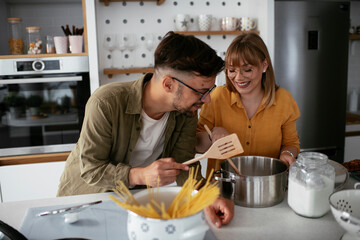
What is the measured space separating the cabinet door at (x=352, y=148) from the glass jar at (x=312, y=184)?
2.54 m

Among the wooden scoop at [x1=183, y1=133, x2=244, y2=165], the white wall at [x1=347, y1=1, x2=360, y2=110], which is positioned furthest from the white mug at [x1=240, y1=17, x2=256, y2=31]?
the wooden scoop at [x1=183, y1=133, x2=244, y2=165]

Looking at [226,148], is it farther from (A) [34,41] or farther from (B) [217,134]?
(A) [34,41]

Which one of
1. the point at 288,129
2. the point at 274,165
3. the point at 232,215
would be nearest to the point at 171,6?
the point at 288,129

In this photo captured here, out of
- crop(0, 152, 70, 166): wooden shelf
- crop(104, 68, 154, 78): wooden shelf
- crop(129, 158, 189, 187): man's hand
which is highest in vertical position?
crop(104, 68, 154, 78): wooden shelf

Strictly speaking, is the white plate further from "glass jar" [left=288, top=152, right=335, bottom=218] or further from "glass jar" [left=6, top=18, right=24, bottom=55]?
"glass jar" [left=6, top=18, right=24, bottom=55]

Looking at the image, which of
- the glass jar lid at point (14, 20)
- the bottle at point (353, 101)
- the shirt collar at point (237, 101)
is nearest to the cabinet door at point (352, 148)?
the bottle at point (353, 101)

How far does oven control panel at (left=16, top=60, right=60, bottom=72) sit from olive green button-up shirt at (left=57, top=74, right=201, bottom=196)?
1.24 meters

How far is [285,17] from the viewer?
116 inches

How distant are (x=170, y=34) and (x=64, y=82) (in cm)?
156

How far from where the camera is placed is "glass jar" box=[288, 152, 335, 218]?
38.8 inches

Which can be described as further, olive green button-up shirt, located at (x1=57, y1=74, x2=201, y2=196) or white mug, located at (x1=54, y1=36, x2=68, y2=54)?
white mug, located at (x1=54, y1=36, x2=68, y2=54)

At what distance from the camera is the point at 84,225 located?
1001 mm

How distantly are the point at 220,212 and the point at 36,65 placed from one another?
2.01m

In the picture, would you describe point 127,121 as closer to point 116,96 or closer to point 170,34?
point 116,96
